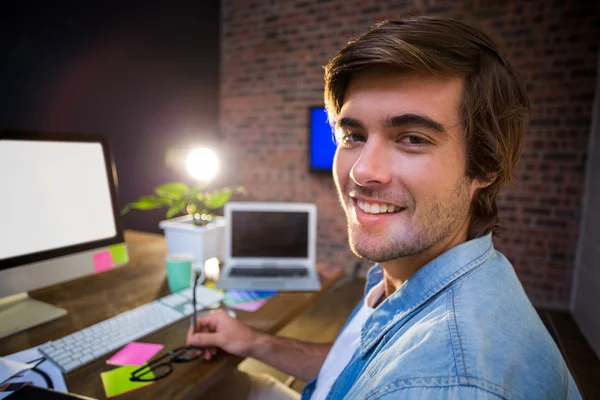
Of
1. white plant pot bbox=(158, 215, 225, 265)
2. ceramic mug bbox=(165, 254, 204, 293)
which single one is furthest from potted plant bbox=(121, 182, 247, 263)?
ceramic mug bbox=(165, 254, 204, 293)

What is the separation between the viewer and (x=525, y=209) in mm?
2908

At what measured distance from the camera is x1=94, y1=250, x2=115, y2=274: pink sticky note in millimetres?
1170

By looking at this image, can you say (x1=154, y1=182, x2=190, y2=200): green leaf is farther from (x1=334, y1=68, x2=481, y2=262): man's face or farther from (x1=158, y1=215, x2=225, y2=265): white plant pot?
(x1=334, y1=68, x2=481, y2=262): man's face

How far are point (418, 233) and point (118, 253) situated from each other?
105 centimetres

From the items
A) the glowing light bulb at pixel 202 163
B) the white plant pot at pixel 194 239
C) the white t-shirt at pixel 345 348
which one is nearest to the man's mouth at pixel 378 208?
the white t-shirt at pixel 345 348

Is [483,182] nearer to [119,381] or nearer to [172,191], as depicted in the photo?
[119,381]

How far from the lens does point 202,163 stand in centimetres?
183

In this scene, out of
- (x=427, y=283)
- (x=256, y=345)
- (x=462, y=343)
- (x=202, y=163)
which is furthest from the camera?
(x=202, y=163)

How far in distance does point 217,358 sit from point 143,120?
229 cm

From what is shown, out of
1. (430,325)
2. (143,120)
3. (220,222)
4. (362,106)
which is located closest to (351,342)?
(430,325)

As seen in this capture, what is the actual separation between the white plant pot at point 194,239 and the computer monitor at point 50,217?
0.32 meters

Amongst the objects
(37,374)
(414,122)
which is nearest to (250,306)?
(37,374)

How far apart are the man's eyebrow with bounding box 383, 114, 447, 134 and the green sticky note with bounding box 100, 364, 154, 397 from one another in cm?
79

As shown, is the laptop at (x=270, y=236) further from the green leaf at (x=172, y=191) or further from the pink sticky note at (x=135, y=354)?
the pink sticky note at (x=135, y=354)
